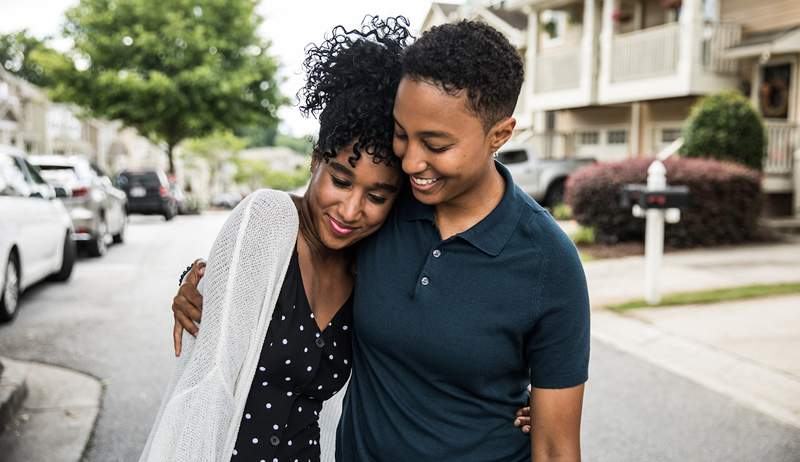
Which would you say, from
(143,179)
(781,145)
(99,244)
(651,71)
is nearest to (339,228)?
(99,244)

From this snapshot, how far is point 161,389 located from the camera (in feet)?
18.7

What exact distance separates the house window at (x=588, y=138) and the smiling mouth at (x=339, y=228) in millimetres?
23342

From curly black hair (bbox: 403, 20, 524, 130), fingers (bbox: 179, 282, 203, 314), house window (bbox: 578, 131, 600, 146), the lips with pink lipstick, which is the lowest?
fingers (bbox: 179, 282, 203, 314)

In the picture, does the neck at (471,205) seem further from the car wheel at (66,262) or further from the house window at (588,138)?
the house window at (588,138)

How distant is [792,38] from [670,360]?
40.7 ft

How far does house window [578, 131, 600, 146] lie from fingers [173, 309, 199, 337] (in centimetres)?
2341

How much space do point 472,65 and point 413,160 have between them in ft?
0.82

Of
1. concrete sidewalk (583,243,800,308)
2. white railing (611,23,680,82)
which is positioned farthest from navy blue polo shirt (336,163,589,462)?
white railing (611,23,680,82)

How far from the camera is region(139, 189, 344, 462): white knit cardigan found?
1773mm

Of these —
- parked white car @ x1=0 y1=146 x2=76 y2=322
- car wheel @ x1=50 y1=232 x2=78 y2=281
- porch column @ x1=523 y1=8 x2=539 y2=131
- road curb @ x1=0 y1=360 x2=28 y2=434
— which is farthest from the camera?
porch column @ x1=523 y1=8 x2=539 y2=131

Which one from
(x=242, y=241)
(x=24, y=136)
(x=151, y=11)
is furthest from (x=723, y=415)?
(x=24, y=136)

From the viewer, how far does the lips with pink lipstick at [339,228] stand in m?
2.00

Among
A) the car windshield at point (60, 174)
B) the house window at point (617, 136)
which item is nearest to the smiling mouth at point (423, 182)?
the car windshield at point (60, 174)

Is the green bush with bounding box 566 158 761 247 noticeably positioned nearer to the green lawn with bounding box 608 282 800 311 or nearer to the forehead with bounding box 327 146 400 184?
the green lawn with bounding box 608 282 800 311
